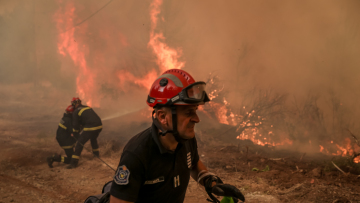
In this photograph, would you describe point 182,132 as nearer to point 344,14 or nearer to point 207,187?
point 207,187

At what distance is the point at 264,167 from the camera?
5.57 metres

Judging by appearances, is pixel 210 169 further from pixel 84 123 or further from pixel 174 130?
pixel 174 130

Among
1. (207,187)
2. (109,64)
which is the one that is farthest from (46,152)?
(207,187)

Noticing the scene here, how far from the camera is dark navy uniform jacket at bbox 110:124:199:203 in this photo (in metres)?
1.46

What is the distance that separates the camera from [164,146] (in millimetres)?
1701

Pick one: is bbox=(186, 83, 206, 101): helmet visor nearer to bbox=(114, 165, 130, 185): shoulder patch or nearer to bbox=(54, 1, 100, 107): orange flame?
bbox=(114, 165, 130, 185): shoulder patch

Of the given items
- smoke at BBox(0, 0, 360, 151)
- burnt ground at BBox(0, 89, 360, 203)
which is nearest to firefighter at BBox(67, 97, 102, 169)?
burnt ground at BBox(0, 89, 360, 203)

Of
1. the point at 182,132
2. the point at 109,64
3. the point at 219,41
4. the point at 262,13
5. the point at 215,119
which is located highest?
the point at 262,13

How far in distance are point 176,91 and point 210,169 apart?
14.7ft

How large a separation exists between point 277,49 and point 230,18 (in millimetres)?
2295

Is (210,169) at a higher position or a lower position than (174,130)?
lower

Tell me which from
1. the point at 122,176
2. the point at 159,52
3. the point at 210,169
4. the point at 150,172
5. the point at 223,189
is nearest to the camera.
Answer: the point at 122,176

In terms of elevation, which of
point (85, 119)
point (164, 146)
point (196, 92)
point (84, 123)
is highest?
point (196, 92)

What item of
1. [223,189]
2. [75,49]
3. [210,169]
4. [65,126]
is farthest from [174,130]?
[75,49]
